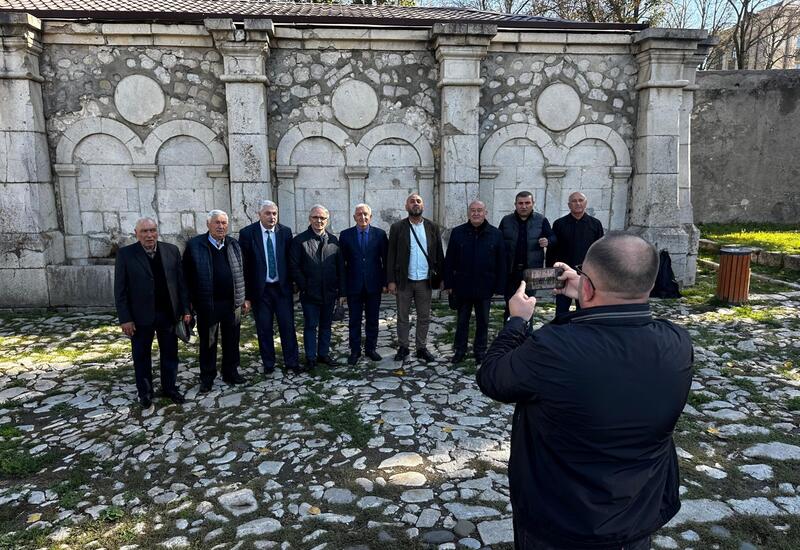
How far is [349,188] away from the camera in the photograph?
27.2 ft

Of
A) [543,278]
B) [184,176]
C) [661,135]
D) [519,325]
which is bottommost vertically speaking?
[519,325]

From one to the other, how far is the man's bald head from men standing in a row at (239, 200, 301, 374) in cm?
398

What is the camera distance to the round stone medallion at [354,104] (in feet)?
26.3

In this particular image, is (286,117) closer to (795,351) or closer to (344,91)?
(344,91)

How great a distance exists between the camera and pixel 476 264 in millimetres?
5516

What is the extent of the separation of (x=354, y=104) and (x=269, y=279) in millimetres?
3803

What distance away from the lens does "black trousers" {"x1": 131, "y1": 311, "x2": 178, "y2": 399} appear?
4.70 metres

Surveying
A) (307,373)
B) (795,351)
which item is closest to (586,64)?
(795,351)

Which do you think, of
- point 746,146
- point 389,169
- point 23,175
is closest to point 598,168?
point 389,169

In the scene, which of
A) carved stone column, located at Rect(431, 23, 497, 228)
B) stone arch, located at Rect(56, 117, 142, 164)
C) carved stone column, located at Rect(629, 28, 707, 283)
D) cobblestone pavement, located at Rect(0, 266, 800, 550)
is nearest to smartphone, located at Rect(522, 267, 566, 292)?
cobblestone pavement, located at Rect(0, 266, 800, 550)

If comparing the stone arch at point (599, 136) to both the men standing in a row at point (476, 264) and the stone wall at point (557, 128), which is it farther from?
the men standing in a row at point (476, 264)

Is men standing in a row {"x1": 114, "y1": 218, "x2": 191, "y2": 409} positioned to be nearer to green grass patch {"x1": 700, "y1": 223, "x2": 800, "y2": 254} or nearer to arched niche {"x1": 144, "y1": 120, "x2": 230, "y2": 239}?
arched niche {"x1": 144, "y1": 120, "x2": 230, "y2": 239}

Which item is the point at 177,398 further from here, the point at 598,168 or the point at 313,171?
the point at 598,168

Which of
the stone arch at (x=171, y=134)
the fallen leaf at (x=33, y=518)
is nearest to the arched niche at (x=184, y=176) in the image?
the stone arch at (x=171, y=134)
